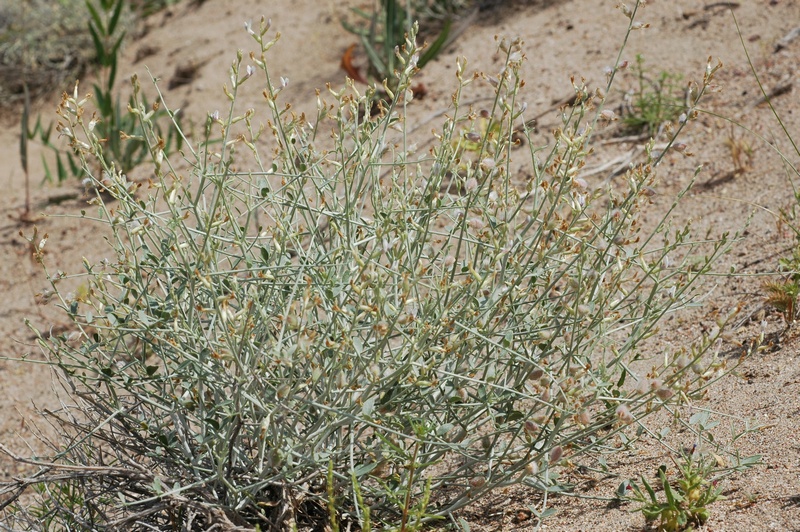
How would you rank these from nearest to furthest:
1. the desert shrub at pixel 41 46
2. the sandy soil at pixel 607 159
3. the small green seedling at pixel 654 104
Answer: the sandy soil at pixel 607 159, the small green seedling at pixel 654 104, the desert shrub at pixel 41 46

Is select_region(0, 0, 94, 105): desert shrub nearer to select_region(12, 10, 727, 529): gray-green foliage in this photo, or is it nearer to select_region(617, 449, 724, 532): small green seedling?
select_region(12, 10, 727, 529): gray-green foliage

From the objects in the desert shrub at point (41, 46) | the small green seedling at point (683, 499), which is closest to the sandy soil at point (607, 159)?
the small green seedling at point (683, 499)

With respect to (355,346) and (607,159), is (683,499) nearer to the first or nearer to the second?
(355,346)

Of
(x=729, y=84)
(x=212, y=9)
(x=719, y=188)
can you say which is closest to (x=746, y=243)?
(x=719, y=188)

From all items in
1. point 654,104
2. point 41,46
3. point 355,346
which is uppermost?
point 41,46

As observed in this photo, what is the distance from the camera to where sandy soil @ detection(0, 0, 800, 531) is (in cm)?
212

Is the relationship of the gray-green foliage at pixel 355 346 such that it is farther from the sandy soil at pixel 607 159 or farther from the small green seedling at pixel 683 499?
the sandy soil at pixel 607 159

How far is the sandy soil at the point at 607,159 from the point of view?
83.5 inches

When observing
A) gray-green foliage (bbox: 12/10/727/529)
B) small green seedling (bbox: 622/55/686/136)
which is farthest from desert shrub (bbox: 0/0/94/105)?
gray-green foliage (bbox: 12/10/727/529)

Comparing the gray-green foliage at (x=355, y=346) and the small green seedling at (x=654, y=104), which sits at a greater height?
the gray-green foliage at (x=355, y=346)

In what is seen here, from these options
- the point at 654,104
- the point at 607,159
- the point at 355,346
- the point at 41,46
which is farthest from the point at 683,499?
the point at 41,46

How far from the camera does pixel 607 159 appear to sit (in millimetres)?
3680

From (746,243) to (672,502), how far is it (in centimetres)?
141

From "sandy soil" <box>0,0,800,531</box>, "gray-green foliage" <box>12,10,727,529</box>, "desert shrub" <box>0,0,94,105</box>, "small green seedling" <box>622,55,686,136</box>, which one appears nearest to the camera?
"gray-green foliage" <box>12,10,727,529</box>
